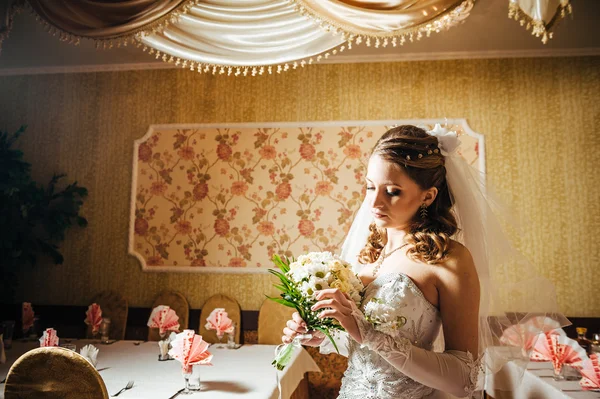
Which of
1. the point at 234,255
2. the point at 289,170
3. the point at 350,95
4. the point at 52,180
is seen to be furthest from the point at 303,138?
the point at 52,180

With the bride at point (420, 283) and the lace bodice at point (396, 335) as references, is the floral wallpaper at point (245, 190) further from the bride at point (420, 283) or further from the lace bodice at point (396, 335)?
the lace bodice at point (396, 335)

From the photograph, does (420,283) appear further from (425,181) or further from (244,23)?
(244,23)

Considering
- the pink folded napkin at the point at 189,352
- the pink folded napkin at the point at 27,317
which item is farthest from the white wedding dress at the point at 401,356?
the pink folded napkin at the point at 27,317

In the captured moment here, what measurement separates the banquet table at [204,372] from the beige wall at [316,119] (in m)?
0.91

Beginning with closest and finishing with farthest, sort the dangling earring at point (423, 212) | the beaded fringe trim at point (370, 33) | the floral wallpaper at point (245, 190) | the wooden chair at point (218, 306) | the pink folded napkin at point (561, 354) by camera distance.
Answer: the dangling earring at point (423, 212)
the beaded fringe trim at point (370, 33)
the pink folded napkin at point (561, 354)
the wooden chair at point (218, 306)
the floral wallpaper at point (245, 190)

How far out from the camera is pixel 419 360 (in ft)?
4.66

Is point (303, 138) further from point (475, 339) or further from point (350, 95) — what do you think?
point (475, 339)

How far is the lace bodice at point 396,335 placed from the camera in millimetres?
1554

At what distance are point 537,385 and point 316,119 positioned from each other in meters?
2.83

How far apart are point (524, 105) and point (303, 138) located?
210 cm

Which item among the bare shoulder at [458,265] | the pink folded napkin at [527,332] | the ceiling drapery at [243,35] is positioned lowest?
the pink folded napkin at [527,332]

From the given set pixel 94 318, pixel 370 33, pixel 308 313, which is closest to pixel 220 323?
pixel 94 318

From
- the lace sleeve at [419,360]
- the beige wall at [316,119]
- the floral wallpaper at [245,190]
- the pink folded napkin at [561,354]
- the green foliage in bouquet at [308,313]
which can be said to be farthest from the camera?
the floral wallpaper at [245,190]

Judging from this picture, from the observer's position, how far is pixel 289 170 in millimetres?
4195
